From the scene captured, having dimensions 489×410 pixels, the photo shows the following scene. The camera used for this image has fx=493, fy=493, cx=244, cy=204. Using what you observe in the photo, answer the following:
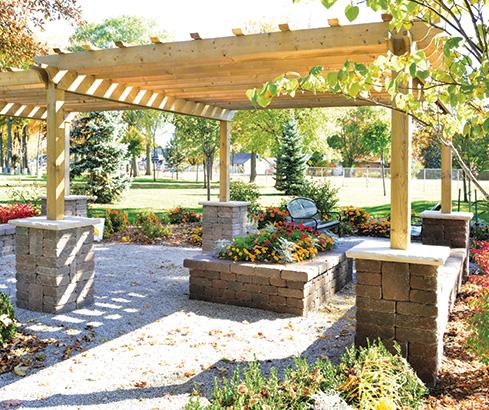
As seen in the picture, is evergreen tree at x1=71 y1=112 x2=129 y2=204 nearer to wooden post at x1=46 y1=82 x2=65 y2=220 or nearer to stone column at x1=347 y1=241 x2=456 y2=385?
wooden post at x1=46 y1=82 x2=65 y2=220

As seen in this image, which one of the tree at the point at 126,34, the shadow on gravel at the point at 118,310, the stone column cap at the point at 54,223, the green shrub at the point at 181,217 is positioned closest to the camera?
the shadow on gravel at the point at 118,310

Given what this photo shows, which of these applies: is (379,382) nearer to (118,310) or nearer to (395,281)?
(395,281)

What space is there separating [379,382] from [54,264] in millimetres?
3437

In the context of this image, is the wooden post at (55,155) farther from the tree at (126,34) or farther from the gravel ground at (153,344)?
the tree at (126,34)

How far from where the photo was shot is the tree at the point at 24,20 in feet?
24.1

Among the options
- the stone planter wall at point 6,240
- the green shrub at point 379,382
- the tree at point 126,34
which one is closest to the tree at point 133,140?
the tree at point 126,34

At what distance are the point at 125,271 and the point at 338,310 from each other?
317 cm

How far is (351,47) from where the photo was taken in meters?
3.93

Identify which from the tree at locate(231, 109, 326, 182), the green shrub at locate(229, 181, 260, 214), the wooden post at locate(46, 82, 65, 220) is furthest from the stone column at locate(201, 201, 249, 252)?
the tree at locate(231, 109, 326, 182)

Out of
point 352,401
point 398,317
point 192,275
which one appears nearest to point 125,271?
point 192,275

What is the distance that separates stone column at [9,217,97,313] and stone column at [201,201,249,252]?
322cm

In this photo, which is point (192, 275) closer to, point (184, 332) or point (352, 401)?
point (184, 332)

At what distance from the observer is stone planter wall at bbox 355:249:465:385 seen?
3289 millimetres

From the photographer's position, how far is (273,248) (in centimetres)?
538
